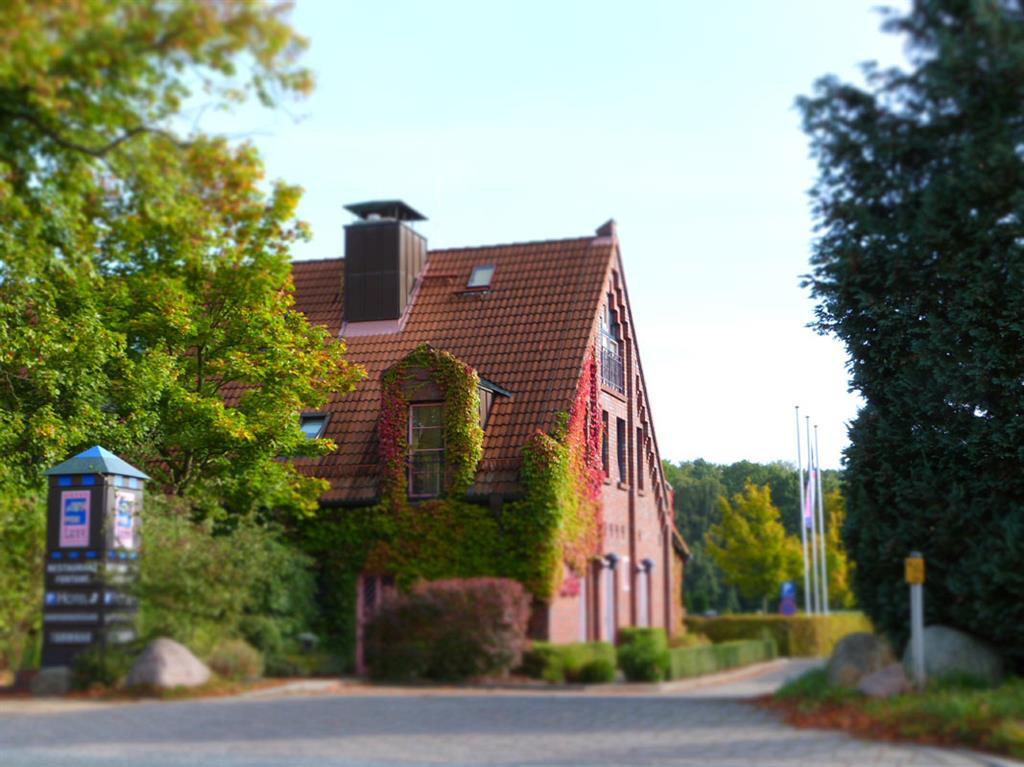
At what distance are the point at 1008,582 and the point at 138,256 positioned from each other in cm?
1458

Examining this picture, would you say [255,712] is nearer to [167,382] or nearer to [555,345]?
[167,382]

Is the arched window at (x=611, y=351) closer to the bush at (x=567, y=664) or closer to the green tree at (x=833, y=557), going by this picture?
the bush at (x=567, y=664)

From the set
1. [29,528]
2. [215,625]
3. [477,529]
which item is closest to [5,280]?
[29,528]

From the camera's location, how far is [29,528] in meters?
20.3

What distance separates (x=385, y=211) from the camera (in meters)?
29.8

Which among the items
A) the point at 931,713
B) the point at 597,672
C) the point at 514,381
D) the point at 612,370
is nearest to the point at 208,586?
the point at 597,672

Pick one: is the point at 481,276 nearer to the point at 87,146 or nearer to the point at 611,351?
the point at 611,351

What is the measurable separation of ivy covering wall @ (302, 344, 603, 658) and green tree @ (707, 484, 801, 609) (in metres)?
11.0

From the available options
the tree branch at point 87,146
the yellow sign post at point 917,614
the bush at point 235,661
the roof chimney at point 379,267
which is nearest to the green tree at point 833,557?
the roof chimney at point 379,267

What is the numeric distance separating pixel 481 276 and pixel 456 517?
23.9 ft

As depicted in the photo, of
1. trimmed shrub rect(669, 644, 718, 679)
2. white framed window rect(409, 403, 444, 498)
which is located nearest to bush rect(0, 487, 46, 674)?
white framed window rect(409, 403, 444, 498)

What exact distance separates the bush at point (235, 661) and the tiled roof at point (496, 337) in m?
5.75

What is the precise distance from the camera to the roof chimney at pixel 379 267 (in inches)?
1129

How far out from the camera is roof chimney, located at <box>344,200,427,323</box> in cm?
2869
